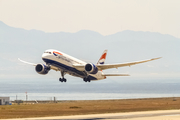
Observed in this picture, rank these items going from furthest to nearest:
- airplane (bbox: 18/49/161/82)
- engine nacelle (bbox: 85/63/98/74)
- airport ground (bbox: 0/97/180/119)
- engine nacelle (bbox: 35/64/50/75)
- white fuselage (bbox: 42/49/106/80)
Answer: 1. engine nacelle (bbox: 35/64/50/75)
2. airport ground (bbox: 0/97/180/119)
3. engine nacelle (bbox: 85/63/98/74)
4. airplane (bbox: 18/49/161/82)
5. white fuselage (bbox: 42/49/106/80)

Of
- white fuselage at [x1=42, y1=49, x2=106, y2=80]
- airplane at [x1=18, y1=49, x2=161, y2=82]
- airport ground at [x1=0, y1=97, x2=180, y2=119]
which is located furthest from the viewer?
airport ground at [x1=0, y1=97, x2=180, y2=119]

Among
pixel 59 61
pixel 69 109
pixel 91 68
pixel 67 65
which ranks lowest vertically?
pixel 69 109

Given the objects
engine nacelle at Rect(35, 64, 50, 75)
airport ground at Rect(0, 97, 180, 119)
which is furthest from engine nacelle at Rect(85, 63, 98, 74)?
airport ground at Rect(0, 97, 180, 119)

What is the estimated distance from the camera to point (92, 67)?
7844 cm

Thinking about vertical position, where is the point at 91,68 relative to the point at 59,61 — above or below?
below

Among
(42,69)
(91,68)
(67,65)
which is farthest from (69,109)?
(67,65)

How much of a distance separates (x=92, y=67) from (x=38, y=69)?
14.1 m

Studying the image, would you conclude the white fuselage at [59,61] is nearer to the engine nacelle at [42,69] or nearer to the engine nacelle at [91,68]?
the engine nacelle at [42,69]

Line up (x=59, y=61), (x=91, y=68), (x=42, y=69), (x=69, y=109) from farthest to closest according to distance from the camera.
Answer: (x=69, y=109)
(x=42, y=69)
(x=91, y=68)
(x=59, y=61)

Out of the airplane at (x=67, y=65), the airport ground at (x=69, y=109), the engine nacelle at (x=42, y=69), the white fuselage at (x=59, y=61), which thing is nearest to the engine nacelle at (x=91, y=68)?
the airplane at (x=67, y=65)

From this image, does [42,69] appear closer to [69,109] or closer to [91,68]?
[91,68]

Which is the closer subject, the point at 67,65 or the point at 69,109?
the point at 67,65

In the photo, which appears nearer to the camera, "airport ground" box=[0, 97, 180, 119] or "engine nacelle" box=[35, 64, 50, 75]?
"airport ground" box=[0, 97, 180, 119]

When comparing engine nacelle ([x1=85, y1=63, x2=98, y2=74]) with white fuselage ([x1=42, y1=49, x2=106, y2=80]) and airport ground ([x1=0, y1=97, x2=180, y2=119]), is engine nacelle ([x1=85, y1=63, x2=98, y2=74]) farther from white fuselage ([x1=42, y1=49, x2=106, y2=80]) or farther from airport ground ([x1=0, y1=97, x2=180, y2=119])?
airport ground ([x1=0, y1=97, x2=180, y2=119])
